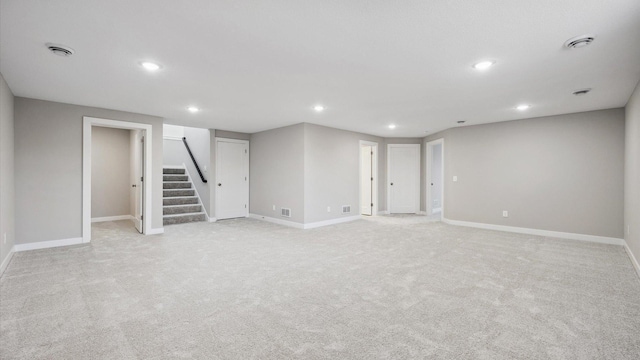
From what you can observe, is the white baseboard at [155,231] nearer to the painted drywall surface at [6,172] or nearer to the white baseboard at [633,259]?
the painted drywall surface at [6,172]

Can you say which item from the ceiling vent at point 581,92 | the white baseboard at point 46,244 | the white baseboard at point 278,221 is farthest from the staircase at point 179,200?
the ceiling vent at point 581,92

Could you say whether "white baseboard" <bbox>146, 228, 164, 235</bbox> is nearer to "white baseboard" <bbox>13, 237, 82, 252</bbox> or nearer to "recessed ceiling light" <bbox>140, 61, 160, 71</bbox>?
"white baseboard" <bbox>13, 237, 82, 252</bbox>

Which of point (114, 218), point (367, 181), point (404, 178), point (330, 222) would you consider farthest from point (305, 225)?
point (114, 218)

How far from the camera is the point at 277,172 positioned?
7.07 m

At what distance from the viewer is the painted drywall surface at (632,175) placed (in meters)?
3.65

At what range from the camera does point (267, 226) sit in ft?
21.6

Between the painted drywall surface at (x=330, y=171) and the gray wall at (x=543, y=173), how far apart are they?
2.34 meters

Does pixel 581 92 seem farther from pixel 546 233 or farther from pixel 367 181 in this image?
pixel 367 181

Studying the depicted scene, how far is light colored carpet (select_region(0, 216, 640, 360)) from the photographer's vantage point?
6.52 ft

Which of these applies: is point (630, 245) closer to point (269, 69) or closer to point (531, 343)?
point (531, 343)

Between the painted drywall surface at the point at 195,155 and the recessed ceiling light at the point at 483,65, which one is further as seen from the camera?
the painted drywall surface at the point at 195,155

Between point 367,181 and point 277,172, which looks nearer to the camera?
point 277,172

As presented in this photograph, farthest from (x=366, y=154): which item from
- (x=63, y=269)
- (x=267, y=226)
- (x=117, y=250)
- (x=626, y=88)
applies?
(x=63, y=269)

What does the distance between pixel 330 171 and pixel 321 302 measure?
4.48 metres
